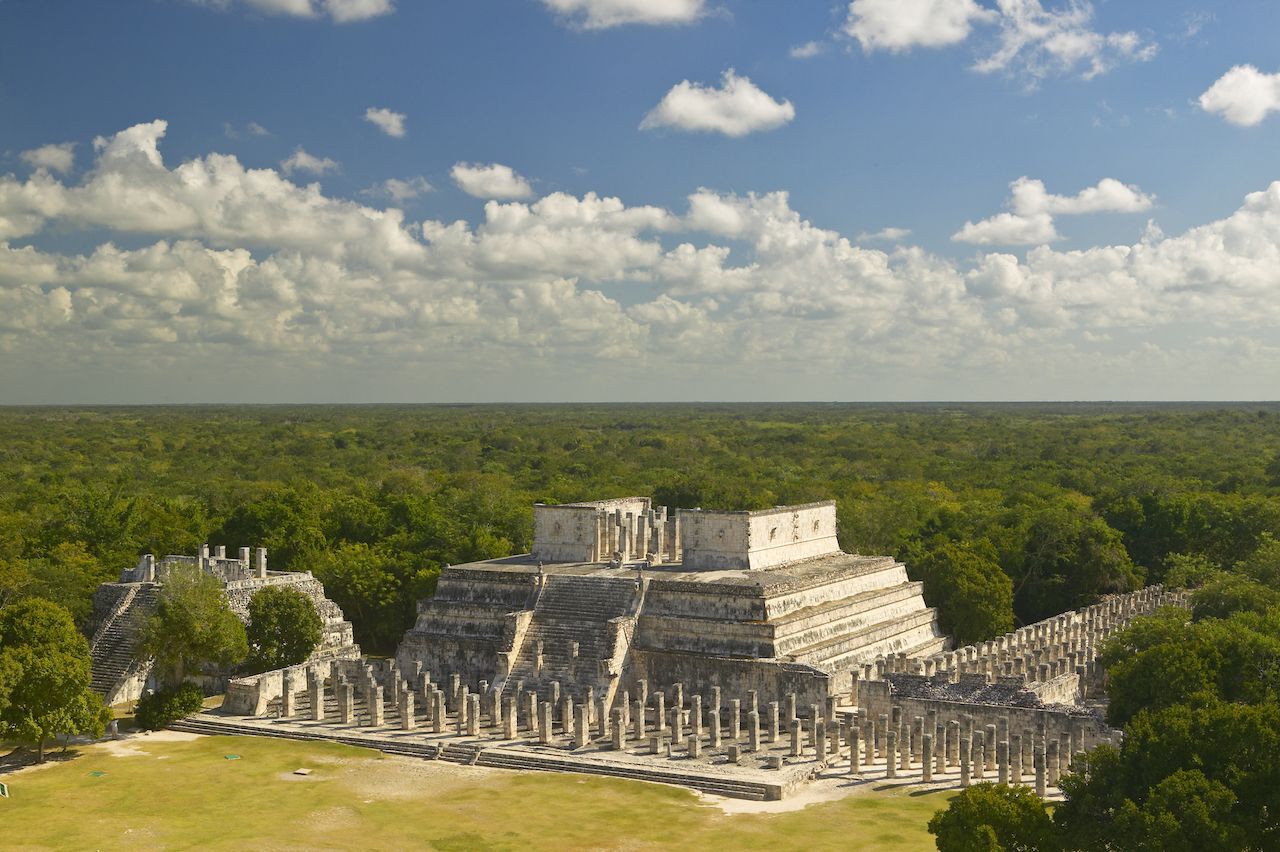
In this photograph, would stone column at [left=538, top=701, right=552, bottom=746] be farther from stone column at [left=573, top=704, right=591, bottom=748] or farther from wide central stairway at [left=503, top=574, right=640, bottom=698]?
wide central stairway at [left=503, top=574, right=640, bottom=698]

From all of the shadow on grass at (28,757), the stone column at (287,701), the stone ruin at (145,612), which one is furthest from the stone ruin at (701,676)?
the shadow on grass at (28,757)

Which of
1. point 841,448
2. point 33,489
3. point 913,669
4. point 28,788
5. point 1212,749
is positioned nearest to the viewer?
point 1212,749

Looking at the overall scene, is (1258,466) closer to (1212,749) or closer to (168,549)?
(168,549)

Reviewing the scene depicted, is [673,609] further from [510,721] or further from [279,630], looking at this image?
[279,630]

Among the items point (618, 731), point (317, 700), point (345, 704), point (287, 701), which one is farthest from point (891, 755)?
point (287, 701)

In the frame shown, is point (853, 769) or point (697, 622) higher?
point (697, 622)

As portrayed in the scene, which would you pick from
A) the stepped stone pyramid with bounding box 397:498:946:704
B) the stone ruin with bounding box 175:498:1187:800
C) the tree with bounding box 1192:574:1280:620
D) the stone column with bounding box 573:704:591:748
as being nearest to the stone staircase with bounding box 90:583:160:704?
the stone ruin with bounding box 175:498:1187:800

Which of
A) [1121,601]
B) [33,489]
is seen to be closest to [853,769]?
[1121,601]
